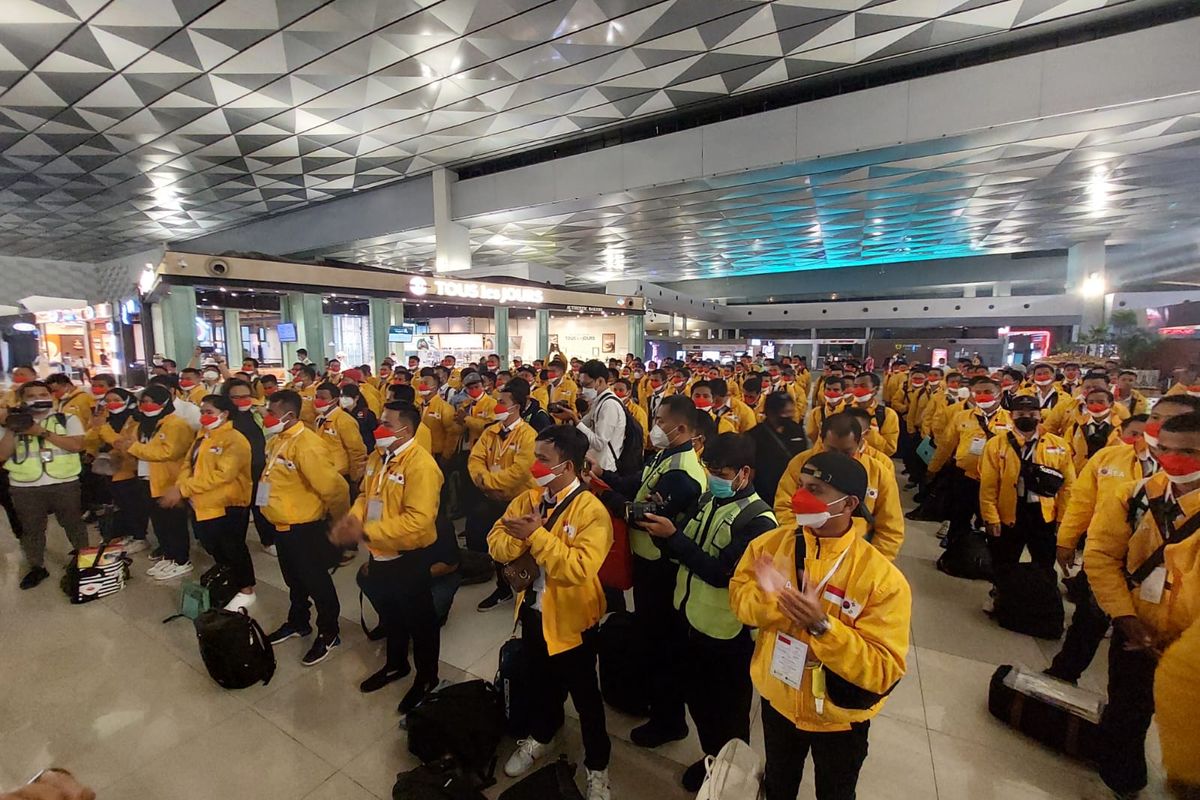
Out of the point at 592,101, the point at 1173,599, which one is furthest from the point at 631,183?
the point at 1173,599

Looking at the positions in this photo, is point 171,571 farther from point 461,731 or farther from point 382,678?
point 461,731

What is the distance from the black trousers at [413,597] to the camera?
108 inches

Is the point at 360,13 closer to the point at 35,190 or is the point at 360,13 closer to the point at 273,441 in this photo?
the point at 273,441

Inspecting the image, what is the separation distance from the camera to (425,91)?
8492mm

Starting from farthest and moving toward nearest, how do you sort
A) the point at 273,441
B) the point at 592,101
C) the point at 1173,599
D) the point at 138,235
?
the point at 138,235 < the point at 592,101 < the point at 273,441 < the point at 1173,599

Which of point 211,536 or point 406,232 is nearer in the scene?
point 211,536

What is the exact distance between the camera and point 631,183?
35.4 ft

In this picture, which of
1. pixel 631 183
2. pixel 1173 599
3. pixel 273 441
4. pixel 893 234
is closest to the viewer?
pixel 1173 599

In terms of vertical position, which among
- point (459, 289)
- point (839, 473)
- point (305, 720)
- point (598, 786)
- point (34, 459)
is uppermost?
point (459, 289)

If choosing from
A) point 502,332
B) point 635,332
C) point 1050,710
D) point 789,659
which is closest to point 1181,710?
point 1050,710

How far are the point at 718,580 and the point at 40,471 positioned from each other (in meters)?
5.76

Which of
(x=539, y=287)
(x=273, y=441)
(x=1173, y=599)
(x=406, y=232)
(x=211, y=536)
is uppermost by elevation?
(x=406, y=232)

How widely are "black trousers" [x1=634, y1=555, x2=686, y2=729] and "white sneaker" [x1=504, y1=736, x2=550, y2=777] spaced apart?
629 mm

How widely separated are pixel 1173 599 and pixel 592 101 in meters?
9.94
